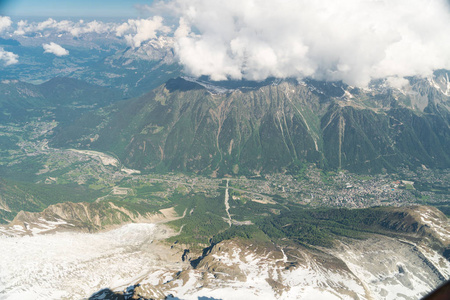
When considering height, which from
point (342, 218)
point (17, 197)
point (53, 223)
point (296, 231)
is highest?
point (342, 218)

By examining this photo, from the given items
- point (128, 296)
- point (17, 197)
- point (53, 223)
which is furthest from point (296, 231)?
point (17, 197)

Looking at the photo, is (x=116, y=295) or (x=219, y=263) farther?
(x=219, y=263)

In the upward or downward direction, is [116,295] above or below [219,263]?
below

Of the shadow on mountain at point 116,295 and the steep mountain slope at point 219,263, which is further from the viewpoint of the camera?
the steep mountain slope at point 219,263

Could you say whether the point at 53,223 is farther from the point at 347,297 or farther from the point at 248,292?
the point at 347,297

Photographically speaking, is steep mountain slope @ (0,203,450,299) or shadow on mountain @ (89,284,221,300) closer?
shadow on mountain @ (89,284,221,300)

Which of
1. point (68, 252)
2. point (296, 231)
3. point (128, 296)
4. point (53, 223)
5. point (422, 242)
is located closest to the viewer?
point (128, 296)

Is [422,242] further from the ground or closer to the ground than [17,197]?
further from the ground

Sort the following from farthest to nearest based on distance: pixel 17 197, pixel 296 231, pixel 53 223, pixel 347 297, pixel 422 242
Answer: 1. pixel 17 197
2. pixel 296 231
3. pixel 53 223
4. pixel 422 242
5. pixel 347 297

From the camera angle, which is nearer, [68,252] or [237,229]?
[68,252]
